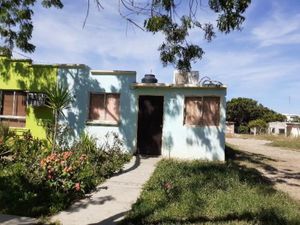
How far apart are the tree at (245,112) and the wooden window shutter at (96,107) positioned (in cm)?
6583

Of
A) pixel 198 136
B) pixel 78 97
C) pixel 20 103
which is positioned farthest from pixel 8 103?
pixel 198 136

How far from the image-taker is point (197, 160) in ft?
48.5

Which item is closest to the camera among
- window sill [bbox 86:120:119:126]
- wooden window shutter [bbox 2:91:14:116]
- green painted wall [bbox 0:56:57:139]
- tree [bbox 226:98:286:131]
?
window sill [bbox 86:120:119:126]

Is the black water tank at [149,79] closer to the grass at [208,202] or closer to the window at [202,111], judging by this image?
the window at [202,111]

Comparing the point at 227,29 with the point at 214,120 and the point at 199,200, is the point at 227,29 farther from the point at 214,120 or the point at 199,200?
the point at 214,120

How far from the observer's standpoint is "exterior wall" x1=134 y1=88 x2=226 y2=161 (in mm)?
14969

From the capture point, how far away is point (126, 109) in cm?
1570

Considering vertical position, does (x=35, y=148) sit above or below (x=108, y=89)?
below

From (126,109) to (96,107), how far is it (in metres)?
1.34

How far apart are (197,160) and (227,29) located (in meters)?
6.99

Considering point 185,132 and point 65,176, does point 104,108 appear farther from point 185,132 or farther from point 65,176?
point 65,176

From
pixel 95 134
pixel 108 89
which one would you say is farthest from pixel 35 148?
pixel 108 89

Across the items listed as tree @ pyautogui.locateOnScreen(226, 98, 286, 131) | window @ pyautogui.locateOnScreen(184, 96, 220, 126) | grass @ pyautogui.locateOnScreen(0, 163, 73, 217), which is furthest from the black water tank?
tree @ pyautogui.locateOnScreen(226, 98, 286, 131)

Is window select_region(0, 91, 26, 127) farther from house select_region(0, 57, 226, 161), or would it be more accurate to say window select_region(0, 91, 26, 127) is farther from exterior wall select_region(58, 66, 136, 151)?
exterior wall select_region(58, 66, 136, 151)
